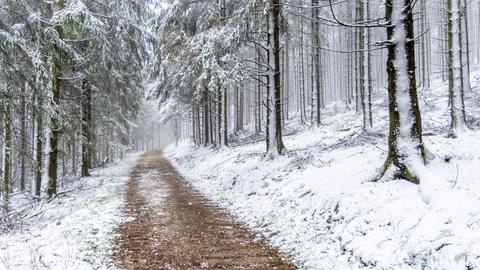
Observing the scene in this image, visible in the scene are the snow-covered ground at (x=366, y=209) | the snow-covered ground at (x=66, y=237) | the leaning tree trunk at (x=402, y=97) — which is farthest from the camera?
the leaning tree trunk at (x=402, y=97)

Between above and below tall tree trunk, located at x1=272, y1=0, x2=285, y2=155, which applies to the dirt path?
below

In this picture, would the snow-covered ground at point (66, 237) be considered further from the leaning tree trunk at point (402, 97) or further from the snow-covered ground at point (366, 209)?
the leaning tree trunk at point (402, 97)

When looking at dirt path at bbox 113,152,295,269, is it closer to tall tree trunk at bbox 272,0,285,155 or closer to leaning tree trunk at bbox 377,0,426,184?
leaning tree trunk at bbox 377,0,426,184

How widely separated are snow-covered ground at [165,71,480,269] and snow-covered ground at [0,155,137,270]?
2941mm

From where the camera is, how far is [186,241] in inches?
276

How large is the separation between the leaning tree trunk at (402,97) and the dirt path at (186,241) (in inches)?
112

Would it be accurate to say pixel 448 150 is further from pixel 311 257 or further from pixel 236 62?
pixel 236 62

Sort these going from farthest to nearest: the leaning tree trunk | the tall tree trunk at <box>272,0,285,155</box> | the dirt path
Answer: the tall tree trunk at <box>272,0,285,155</box>
the leaning tree trunk
the dirt path

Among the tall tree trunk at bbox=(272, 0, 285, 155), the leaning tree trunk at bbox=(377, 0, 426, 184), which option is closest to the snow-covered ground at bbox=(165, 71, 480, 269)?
the leaning tree trunk at bbox=(377, 0, 426, 184)

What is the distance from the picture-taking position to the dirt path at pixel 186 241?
583 cm

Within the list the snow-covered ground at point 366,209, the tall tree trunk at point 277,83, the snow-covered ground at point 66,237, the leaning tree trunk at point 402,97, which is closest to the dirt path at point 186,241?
the snow-covered ground at point 66,237

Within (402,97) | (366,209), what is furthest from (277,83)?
(366,209)

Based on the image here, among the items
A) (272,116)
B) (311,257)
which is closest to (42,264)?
(311,257)

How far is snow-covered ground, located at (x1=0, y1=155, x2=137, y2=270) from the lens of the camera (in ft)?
18.5
